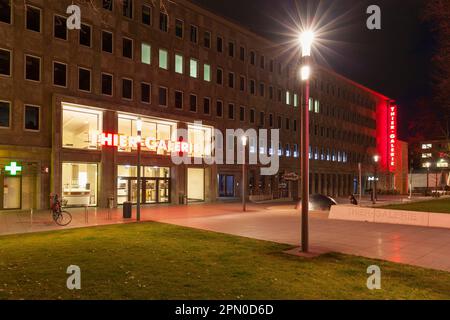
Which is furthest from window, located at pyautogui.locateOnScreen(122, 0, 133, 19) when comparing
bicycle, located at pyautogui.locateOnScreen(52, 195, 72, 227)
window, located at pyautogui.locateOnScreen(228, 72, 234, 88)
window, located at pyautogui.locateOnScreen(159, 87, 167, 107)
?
bicycle, located at pyautogui.locateOnScreen(52, 195, 72, 227)

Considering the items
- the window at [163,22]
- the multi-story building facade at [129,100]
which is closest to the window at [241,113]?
the multi-story building facade at [129,100]

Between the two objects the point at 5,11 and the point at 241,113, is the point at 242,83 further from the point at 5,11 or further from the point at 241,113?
the point at 5,11

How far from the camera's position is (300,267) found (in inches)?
379

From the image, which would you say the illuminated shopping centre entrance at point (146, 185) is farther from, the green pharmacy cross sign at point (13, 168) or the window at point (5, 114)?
the window at point (5, 114)

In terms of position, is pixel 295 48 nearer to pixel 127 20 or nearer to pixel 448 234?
pixel 127 20

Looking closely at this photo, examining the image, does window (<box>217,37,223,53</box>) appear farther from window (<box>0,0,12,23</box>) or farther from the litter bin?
the litter bin

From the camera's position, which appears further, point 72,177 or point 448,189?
point 448,189

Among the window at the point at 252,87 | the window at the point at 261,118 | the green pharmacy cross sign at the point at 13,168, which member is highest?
the window at the point at 252,87

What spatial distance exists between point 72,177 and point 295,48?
35.3m

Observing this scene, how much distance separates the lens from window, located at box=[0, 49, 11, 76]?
79.8ft

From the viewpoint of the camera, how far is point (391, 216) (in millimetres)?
20094

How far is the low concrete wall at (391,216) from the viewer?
1833cm

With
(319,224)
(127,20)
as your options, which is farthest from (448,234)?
(127,20)

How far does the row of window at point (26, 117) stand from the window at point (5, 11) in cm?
526
